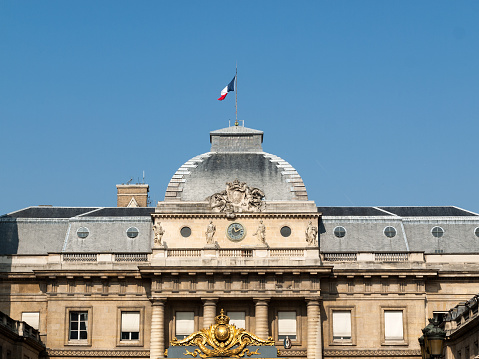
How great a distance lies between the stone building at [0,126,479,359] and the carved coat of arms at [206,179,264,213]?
0.07 metres

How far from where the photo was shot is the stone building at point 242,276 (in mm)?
74062

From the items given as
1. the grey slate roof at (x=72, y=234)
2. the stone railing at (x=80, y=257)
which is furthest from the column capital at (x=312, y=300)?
the stone railing at (x=80, y=257)

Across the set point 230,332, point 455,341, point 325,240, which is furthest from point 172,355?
point 325,240

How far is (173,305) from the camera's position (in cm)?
7488

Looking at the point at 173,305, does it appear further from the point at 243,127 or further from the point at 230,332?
the point at 230,332

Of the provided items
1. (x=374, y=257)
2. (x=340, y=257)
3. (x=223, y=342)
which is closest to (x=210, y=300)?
(x=340, y=257)

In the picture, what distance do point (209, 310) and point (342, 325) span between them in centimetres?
964

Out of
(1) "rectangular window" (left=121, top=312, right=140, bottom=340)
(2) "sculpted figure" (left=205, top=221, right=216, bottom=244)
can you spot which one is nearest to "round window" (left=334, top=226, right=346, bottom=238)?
A: (2) "sculpted figure" (left=205, top=221, right=216, bottom=244)

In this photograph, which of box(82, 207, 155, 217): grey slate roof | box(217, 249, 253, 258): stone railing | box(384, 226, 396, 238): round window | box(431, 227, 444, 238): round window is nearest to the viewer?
box(217, 249, 253, 258): stone railing

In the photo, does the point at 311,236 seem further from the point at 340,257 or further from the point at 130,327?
the point at 130,327

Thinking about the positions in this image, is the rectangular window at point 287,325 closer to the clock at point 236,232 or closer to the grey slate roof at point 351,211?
the clock at point 236,232

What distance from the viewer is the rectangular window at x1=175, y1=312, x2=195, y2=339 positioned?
74750mm

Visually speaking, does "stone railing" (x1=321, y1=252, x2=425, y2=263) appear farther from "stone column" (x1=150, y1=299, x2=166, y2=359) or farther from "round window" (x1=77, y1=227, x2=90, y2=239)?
"round window" (x1=77, y1=227, x2=90, y2=239)

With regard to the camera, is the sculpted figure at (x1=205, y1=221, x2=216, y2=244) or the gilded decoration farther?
the sculpted figure at (x1=205, y1=221, x2=216, y2=244)
